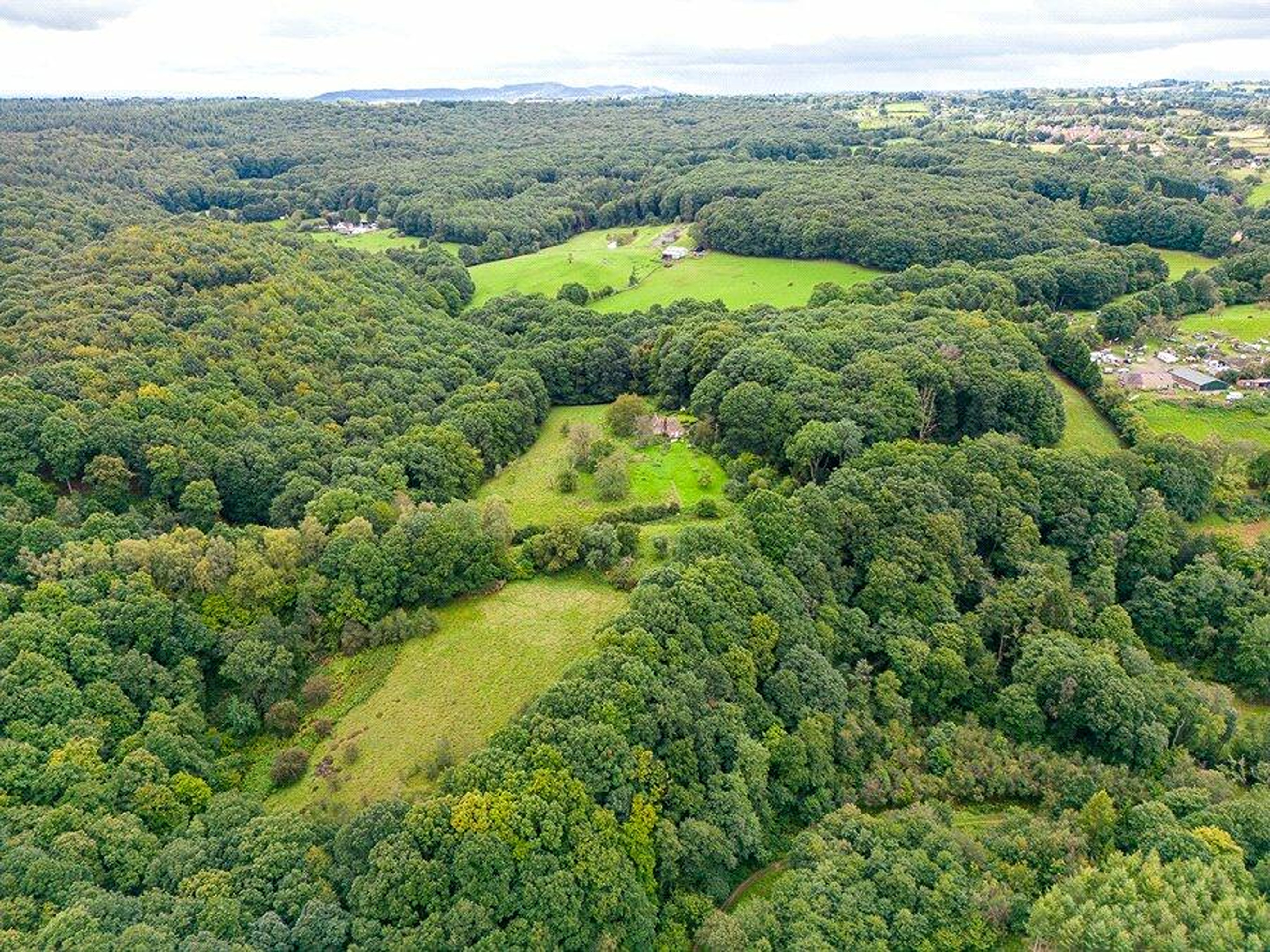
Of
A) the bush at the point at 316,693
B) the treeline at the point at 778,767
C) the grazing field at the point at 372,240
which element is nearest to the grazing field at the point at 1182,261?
the treeline at the point at 778,767

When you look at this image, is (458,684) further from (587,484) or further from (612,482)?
(587,484)

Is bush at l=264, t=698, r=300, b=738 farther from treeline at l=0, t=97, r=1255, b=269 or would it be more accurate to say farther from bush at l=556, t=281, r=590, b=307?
treeline at l=0, t=97, r=1255, b=269

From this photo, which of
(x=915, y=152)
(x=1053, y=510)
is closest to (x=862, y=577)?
(x=1053, y=510)

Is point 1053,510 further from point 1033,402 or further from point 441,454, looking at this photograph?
point 441,454

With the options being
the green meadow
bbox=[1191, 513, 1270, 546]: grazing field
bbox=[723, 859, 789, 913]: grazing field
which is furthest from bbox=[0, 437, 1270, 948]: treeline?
the green meadow

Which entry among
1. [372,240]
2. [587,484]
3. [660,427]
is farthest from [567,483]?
[372,240]

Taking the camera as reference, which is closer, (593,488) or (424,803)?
(424,803)

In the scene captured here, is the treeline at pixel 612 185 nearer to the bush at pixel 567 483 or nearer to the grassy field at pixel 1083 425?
the grassy field at pixel 1083 425
